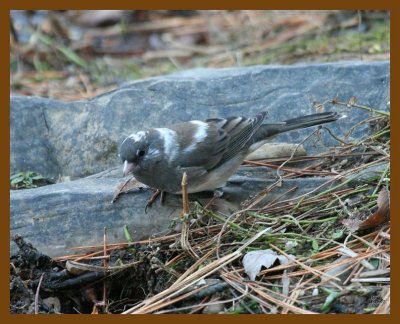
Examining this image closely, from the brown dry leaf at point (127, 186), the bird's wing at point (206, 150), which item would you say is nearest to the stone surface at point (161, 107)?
the bird's wing at point (206, 150)

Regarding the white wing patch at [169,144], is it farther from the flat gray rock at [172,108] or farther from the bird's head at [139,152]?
the flat gray rock at [172,108]

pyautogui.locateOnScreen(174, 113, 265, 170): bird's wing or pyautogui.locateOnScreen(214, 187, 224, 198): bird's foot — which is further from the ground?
pyautogui.locateOnScreen(174, 113, 265, 170): bird's wing

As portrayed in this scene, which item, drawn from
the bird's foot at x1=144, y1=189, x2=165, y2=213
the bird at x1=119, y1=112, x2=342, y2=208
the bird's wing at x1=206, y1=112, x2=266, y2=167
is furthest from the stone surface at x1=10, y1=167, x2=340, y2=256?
the bird's wing at x1=206, y1=112, x2=266, y2=167

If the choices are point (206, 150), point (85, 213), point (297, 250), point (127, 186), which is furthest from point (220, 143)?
point (297, 250)

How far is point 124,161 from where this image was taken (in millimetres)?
4707

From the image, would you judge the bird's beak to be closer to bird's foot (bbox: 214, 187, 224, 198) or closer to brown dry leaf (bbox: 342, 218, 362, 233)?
bird's foot (bbox: 214, 187, 224, 198)

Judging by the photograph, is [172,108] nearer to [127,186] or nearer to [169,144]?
[169,144]

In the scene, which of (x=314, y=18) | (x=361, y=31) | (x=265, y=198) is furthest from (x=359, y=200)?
(x=314, y=18)

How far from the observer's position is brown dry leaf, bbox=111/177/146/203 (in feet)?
15.3

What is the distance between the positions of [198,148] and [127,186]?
64cm

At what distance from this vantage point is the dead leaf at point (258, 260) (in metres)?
3.73

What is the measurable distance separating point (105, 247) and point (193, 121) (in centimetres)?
137

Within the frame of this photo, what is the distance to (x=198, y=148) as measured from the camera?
201 inches

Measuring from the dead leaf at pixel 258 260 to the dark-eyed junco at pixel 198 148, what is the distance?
1110 millimetres
